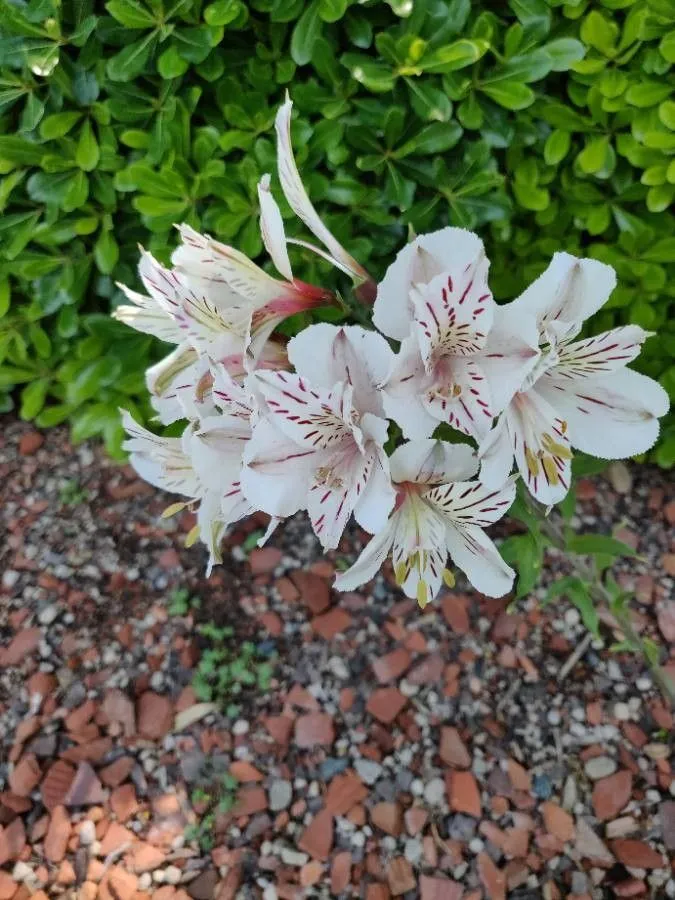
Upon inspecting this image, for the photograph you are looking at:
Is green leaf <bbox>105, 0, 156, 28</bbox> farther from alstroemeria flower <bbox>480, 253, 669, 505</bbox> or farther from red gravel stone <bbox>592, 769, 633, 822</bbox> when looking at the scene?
red gravel stone <bbox>592, 769, 633, 822</bbox>

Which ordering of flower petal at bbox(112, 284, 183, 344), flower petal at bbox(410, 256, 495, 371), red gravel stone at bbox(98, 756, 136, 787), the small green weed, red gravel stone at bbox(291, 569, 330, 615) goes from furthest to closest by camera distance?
red gravel stone at bbox(291, 569, 330, 615) < the small green weed < red gravel stone at bbox(98, 756, 136, 787) < flower petal at bbox(112, 284, 183, 344) < flower petal at bbox(410, 256, 495, 371)

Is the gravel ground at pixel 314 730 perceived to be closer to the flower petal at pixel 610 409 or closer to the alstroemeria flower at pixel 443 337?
the flower petal at pixel 610 409

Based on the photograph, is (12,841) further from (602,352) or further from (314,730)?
(602,352)

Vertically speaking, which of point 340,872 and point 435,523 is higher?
point 435,523

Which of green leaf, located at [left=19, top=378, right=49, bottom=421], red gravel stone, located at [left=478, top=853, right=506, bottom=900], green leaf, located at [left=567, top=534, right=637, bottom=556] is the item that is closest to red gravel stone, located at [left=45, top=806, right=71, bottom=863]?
red gravel stone, located at [left=478, top=853, right=506, bottom=900]

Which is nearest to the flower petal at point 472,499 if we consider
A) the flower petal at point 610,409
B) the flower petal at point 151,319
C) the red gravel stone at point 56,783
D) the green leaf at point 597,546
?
the flower petal at point 610,409

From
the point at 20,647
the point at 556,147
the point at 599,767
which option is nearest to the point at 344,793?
the point at 599,767
